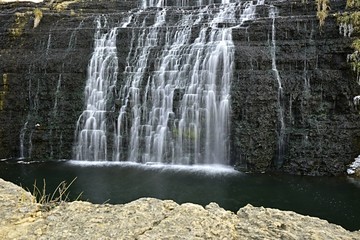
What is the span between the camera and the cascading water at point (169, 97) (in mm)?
16750

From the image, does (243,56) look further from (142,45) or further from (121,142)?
(121,142)

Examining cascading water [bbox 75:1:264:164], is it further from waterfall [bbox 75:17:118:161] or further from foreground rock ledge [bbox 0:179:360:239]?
foreground rock ledge [bbox 0:179:360:239]

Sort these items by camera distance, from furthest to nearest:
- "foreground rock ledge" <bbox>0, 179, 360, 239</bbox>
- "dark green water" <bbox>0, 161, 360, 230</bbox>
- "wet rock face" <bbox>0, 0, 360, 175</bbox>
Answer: "wet rock face" <bbox>0, 0, 360, 175</bbox> < "dark green water" <bbox>0, 161, 360, 230</bbox> < "foreground rock ledge" <bbox>0, 179, 360, 239</bbox>

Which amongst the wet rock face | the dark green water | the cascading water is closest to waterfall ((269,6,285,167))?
the wet rock face

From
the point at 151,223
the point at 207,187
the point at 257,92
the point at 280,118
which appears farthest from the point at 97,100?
the point at 151,223

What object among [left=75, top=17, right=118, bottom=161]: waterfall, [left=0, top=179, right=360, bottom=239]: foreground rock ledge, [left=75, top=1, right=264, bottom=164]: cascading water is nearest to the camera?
[left=0, top=179, right=360, bottom=239]: foreground rock ledge

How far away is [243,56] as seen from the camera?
16.9 meters

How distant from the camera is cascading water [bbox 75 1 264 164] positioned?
16750 mm

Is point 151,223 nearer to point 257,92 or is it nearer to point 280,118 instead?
point 280,118

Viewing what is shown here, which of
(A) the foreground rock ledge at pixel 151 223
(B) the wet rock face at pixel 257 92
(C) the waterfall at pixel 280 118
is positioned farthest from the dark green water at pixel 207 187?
(A) the foreground rock ledge at pixel 151 223

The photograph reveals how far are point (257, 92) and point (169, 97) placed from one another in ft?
14.8

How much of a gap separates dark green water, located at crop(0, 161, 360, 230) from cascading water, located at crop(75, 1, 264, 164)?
4.28 feet

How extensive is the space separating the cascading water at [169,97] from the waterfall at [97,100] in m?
0.05

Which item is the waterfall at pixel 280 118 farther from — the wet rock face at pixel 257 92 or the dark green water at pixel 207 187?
the dark green water at pixel 207 187
